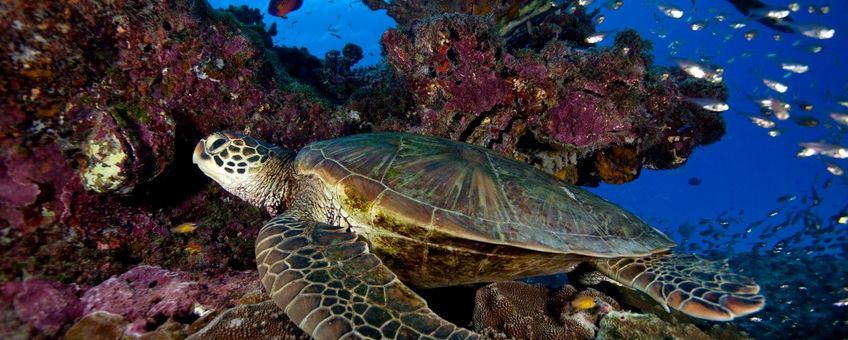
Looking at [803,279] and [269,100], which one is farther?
[803,279]

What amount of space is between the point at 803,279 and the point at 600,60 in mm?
9673

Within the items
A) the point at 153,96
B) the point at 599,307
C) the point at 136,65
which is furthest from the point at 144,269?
the point at 599,307

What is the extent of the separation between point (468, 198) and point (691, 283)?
2036 mm

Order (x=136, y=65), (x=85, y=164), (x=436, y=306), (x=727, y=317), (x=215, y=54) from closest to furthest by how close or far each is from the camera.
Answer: (x=727, y=317), (x=85, y=164), (x=136, y=65), (x=436, y=306), (x=215, y=54)

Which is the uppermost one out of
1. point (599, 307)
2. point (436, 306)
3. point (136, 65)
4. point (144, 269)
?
point (136, 65)

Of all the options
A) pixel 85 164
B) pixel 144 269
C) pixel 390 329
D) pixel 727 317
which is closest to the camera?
pixel 390 329

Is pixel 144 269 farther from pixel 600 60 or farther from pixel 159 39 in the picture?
pixel 600 60

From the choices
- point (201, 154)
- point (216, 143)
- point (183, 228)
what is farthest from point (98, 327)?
point (216, 143)

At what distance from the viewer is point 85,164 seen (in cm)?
271

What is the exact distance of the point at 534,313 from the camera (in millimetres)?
3352

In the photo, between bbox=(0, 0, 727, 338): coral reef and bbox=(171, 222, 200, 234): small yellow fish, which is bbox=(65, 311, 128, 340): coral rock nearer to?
bbox=(0, 0, 727, 338): coral reef

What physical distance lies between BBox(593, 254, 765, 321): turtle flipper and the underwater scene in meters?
0.02

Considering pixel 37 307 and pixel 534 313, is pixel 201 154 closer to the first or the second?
pixel 37 307

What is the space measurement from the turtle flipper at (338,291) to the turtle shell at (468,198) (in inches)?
15.7
